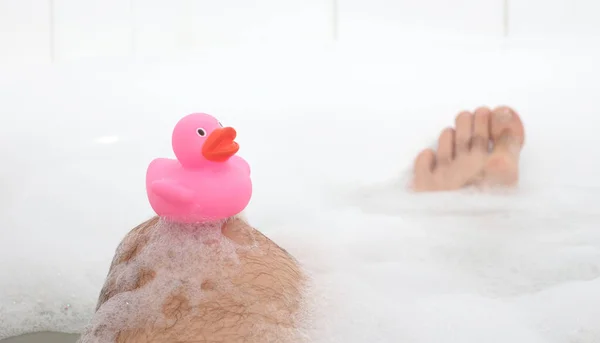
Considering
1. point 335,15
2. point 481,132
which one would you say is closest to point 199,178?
point 481,132

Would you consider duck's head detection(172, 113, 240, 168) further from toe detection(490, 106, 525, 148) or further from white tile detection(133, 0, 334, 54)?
white tile detection(133, 0, 334, 54)

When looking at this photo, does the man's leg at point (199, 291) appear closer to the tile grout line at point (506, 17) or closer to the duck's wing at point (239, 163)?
the duck's wing at point (239, 163)

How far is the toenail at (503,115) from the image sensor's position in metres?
1.33

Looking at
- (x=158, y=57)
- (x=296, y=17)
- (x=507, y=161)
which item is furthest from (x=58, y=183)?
(x=507, y=161)

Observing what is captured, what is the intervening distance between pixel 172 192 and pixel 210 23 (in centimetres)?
114

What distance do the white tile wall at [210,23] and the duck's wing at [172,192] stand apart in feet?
3.37

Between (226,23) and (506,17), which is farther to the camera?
(226,23)

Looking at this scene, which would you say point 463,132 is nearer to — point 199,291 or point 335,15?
point 335,15

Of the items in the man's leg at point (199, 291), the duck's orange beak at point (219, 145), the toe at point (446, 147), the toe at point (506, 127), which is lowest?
the man's leg at point (199, 291)

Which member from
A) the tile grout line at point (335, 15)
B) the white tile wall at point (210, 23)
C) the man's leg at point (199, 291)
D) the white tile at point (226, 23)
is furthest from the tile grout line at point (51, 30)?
the man's leg at point (199, 291)

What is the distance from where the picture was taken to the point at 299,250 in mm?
944

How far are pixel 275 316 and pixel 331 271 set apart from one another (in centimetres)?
21

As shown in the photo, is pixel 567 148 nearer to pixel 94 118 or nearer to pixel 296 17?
pixel 296 17

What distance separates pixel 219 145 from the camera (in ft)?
2.13
